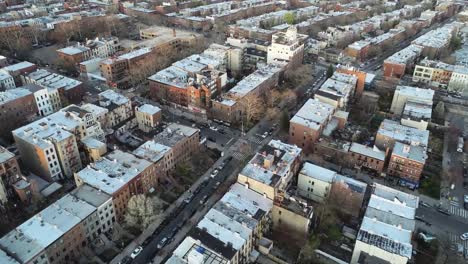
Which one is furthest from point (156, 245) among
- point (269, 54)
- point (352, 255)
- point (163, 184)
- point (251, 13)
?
point (251, 13)

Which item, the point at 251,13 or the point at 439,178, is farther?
the point at 251,13

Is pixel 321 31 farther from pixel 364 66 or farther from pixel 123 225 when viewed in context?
pixel 123 225

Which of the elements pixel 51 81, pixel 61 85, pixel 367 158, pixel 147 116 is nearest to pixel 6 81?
pixel 51 81

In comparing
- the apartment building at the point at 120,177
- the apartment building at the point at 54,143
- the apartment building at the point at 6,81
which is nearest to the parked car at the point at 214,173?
the apartment building at the point at 120,177

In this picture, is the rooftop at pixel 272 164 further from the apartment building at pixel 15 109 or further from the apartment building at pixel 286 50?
the apartment building at pixel 15 109

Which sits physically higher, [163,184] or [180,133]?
[180,133]

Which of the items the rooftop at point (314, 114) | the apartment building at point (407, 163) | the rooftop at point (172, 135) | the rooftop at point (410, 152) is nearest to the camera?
the apartment building at point (407, 163)

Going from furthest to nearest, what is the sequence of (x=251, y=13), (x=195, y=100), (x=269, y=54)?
(x=251, y=13), (x=269, y=54), (x=195, y=100)
